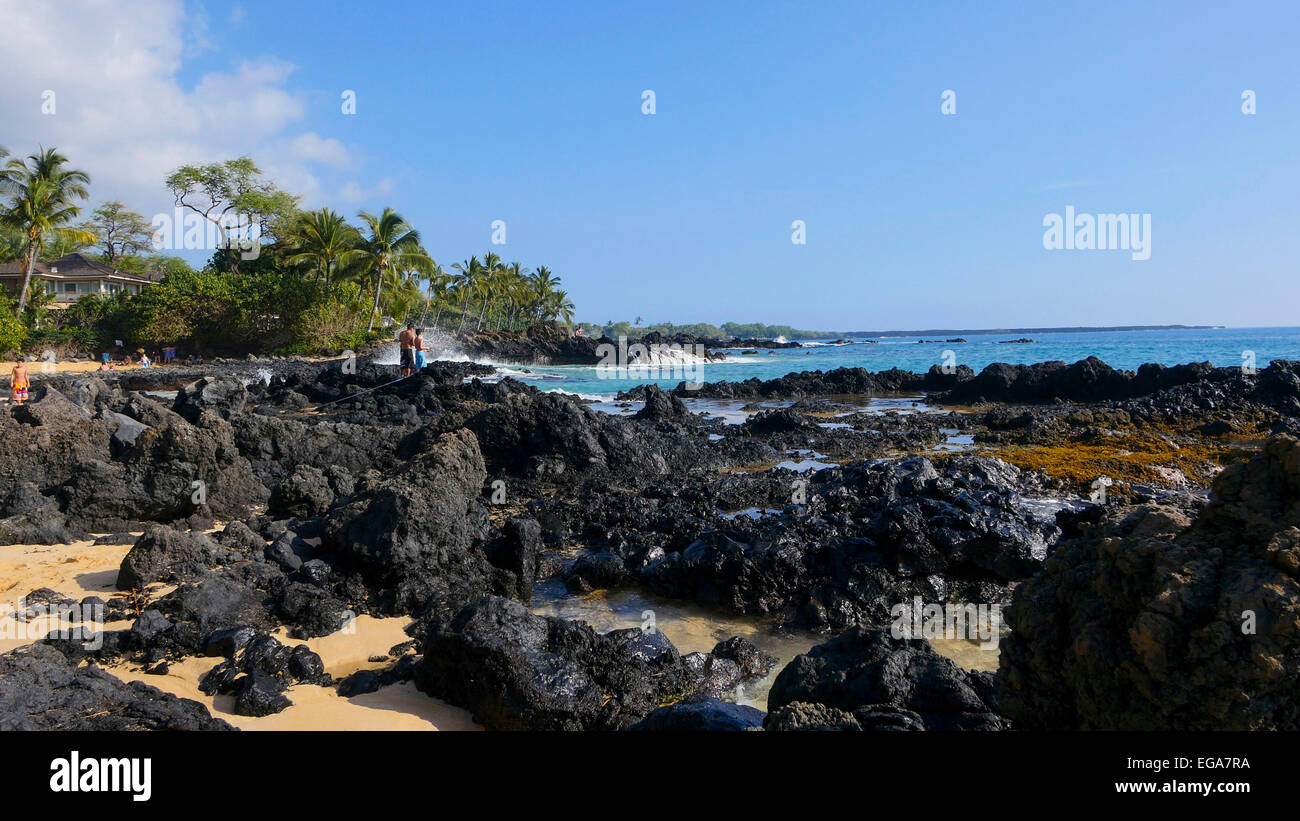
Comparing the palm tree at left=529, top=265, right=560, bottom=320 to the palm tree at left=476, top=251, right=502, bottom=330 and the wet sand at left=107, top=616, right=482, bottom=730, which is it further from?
the wet sand at left=107, top=616, right=482, bottom=730

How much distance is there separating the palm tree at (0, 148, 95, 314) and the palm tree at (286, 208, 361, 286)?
10.2 m

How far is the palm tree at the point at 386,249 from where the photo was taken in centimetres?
4366

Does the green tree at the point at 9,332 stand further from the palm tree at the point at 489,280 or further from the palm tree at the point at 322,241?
the palm tree at the point at 489,280

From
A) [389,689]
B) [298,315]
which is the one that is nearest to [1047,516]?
[389,689]

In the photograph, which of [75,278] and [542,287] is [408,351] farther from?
[542,287]

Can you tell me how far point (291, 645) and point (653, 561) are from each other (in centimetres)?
342

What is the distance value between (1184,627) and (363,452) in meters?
12.0

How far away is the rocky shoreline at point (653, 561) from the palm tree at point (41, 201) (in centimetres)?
2858

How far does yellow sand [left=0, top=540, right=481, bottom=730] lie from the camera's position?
453 centimetres

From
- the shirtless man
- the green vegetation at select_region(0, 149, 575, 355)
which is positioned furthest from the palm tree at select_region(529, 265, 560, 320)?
the shirtless man

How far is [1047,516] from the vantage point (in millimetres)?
8133

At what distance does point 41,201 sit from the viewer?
36312mm

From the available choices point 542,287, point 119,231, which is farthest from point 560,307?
point 119,231

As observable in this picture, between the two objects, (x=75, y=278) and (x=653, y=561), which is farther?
(x=75, y=278)
